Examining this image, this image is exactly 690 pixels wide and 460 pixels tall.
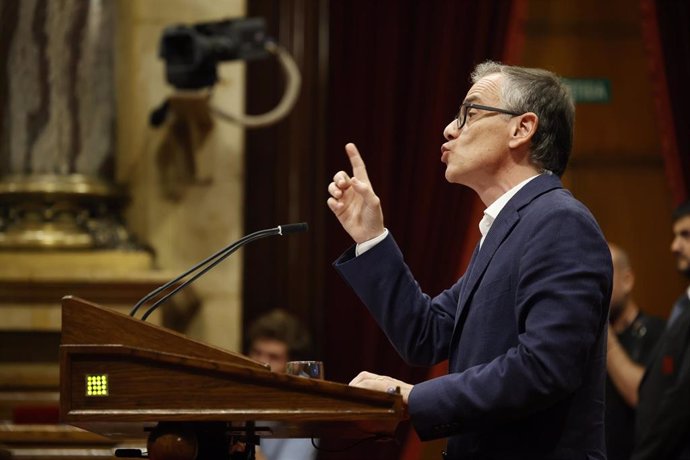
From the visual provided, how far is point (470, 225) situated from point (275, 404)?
11.6ft

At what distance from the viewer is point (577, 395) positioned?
211 cm

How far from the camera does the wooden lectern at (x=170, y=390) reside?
1914 mm

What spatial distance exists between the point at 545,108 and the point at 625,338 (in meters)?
2.69

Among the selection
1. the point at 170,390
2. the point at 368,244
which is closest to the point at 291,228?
the point at 368,244

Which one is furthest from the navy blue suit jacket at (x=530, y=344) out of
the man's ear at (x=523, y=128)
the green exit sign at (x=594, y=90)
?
the green exit sign at (x=594, y=90)

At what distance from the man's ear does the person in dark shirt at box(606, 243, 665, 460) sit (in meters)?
2.44

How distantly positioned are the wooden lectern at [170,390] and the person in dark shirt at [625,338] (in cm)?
287

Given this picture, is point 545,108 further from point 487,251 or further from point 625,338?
point 625,338

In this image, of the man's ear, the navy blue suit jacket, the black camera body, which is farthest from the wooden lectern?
the black camera body

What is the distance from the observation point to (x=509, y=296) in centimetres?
214

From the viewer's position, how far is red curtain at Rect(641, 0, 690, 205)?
217 inches

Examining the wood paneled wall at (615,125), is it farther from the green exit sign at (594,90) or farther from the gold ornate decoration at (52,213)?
the gold ornate decoration at (52,213)

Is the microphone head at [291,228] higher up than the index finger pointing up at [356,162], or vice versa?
the index finger pointing up at [356,162]

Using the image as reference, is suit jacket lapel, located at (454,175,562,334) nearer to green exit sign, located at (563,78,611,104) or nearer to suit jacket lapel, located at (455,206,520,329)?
suit jacket lapel, located at (455,206,520,329)
